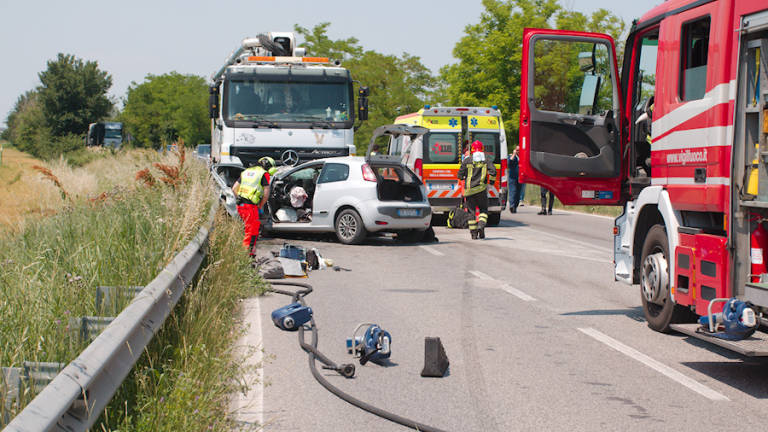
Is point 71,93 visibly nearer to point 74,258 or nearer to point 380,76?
point 380,76

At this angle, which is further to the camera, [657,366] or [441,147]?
[441,147]

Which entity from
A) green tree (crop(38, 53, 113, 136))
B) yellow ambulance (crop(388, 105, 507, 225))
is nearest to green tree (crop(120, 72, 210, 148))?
green tree (crop(38, 53, 113, 136))

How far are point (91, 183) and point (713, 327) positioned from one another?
12038mm

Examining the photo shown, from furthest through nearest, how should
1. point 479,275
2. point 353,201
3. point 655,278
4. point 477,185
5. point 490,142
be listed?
point 490,142
point 477,185
point 353,201
point 479,275
point 655,278

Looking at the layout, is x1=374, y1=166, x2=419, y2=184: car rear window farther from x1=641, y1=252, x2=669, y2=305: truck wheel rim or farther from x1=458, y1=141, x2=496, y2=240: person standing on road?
x1=641, y1=252, x2=669, y2=305: truck wheel rim

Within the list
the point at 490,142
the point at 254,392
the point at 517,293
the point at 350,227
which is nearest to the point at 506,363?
the point at 254,392

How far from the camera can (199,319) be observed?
21.0 ft

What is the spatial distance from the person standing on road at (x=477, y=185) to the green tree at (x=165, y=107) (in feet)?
286

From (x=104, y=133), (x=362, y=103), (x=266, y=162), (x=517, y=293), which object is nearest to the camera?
(x=517, y=293)

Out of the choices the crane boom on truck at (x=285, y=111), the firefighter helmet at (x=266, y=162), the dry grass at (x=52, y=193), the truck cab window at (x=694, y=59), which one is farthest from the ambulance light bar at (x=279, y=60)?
the truck cab window at (x=694, y=59)

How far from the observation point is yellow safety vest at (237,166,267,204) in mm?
12539

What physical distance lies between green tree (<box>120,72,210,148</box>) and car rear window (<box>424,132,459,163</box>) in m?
84.4

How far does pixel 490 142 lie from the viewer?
68.5ft

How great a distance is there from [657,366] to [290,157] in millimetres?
12538
